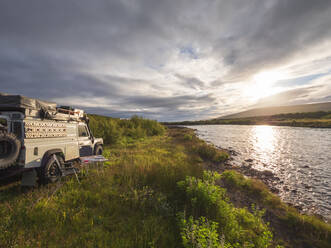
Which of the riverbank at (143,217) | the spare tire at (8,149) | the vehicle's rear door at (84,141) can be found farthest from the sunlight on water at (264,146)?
the spare tire at (8,149)

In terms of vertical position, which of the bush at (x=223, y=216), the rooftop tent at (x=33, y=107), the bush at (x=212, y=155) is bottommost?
the bush at (x=212, y=155)

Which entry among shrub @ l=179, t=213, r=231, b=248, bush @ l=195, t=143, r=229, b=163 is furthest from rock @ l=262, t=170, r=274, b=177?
shrub @ l=179, t=213, r=231, b=248

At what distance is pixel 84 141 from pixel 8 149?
3.70 meters

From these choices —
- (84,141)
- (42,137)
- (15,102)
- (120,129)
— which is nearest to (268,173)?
(84,141)

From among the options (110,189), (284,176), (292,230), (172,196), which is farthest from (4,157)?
(284,176)

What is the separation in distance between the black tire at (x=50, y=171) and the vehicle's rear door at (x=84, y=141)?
5.67ft

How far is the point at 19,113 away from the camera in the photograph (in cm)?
447

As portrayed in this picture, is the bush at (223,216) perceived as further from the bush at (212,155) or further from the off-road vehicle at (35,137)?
the bush at (212,155)

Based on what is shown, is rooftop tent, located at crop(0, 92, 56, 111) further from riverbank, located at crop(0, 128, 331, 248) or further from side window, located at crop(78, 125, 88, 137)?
side window, located at crop(78, 125, 88, 137)

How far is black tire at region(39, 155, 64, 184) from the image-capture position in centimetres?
495

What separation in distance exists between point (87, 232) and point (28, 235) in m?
1.17

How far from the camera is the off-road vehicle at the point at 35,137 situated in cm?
419

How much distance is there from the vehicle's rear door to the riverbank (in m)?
1.95

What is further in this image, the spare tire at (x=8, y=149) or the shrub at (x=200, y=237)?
the spare tire at (x=8, y=149)
